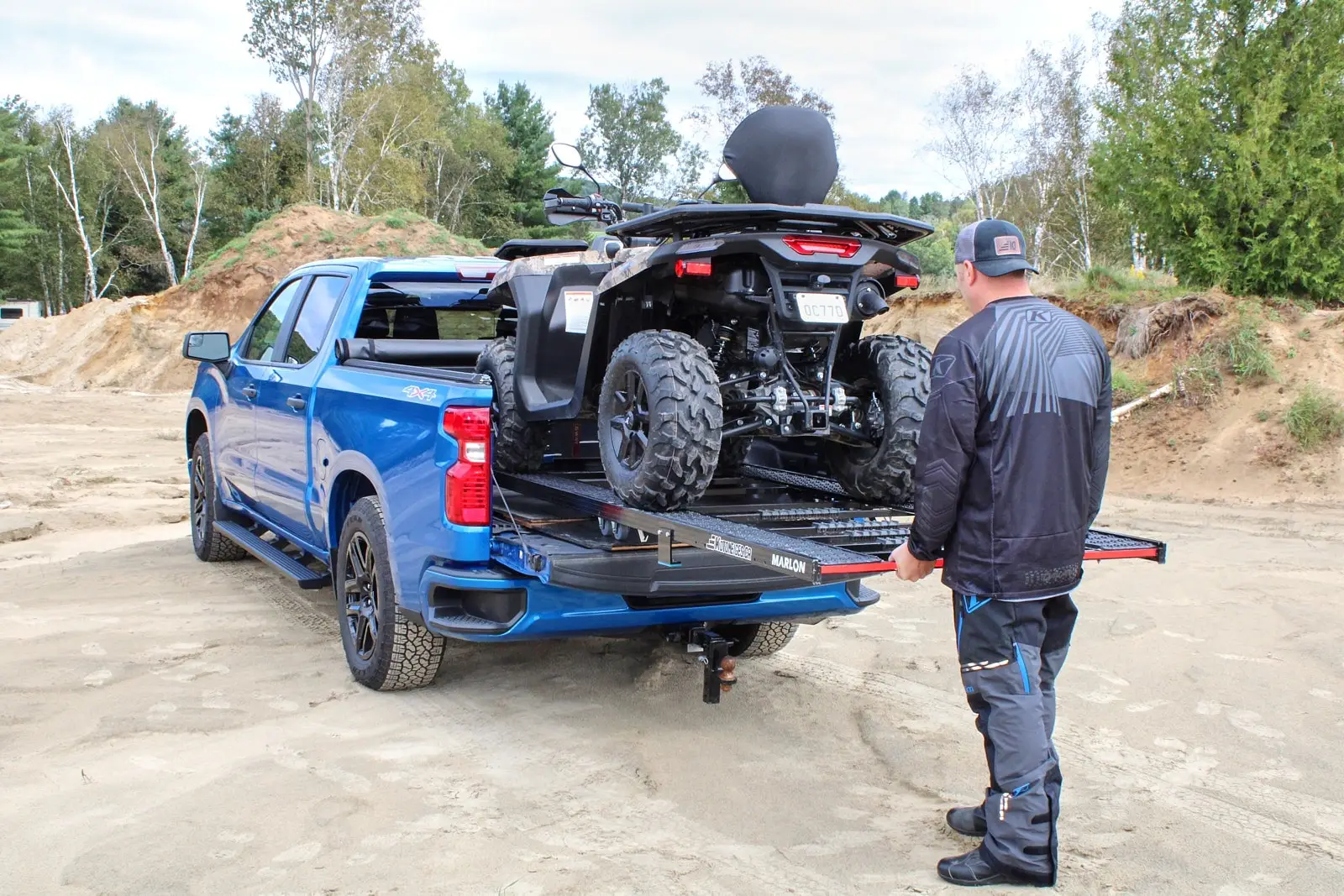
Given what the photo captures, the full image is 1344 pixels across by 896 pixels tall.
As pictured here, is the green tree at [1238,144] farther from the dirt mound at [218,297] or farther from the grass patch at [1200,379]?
the dirt mound at [218,297]

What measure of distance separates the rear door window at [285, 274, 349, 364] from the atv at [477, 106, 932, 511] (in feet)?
4.29

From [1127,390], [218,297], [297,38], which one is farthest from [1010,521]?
[297,38]

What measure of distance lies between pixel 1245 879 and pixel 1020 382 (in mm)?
1613

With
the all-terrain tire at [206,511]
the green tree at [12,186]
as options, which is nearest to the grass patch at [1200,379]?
the all-terrain tire at [206,511]

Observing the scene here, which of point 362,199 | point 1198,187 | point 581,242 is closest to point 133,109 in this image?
point 362,199

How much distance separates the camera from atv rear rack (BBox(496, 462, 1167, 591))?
3.48 m

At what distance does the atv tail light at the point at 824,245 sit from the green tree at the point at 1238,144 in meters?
10.4

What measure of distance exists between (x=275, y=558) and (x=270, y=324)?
1431 millimetres

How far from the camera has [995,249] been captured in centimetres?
349

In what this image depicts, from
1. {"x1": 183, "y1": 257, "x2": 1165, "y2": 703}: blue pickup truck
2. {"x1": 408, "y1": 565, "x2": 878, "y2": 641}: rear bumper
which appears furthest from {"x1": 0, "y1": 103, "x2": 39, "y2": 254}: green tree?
{"x1": 408, "y1": 565, "x2": 878, "y2": 641}: rear bumper

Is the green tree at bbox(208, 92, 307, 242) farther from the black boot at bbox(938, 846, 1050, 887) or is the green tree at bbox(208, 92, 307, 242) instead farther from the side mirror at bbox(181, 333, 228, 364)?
the black boot at bbox(938, 846, 1050, 887)

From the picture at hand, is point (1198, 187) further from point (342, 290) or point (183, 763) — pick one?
point (183, 763)

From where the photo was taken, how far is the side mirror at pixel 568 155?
5715 millimetres

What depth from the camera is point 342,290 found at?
5.90 m
